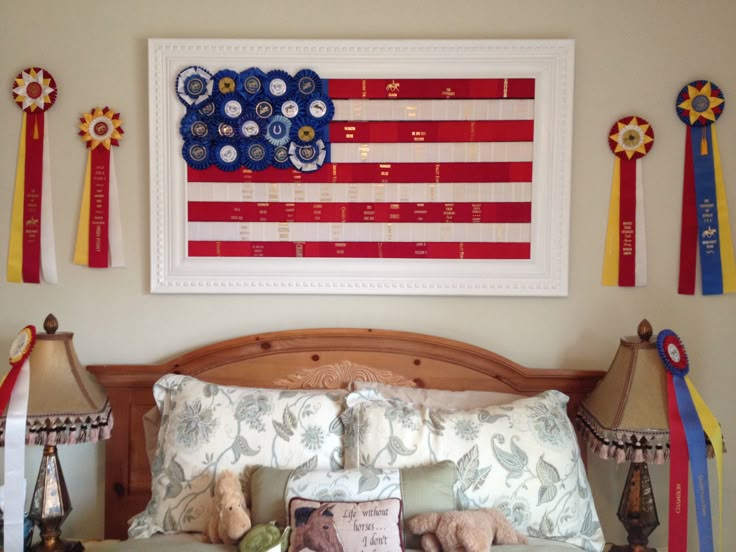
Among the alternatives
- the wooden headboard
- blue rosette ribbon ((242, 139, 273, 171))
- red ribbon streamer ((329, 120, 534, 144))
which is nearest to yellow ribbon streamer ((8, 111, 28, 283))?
the wooden headboard

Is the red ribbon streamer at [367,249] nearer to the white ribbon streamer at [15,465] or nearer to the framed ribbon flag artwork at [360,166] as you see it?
the framed ribbon flag artwork at [360,166]

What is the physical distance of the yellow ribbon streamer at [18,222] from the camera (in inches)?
85.5

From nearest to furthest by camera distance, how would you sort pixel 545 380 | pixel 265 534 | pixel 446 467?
1. pixel 265 534
2. pixel 446 467
3. pixel 545 380

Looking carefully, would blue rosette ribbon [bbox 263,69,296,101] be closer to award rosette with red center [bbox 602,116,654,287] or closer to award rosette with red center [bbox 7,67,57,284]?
award rosette with red center [bbox 7,67,57,284]

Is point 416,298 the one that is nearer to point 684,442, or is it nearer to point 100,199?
point 684,442

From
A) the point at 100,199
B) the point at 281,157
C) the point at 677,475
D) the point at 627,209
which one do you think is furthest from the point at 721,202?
the point at 100,199

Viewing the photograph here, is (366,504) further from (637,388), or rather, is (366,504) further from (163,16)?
(163,16)

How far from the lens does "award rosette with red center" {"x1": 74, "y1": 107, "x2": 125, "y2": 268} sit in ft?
7.07

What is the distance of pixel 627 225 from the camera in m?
2.13

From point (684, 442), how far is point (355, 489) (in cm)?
97

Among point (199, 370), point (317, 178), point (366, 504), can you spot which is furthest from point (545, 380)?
point (199, 370)

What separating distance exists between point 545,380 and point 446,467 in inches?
23.3

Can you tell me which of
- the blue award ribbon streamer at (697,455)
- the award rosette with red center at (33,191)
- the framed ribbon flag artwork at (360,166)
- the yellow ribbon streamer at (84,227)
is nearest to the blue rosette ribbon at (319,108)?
the framed ribbon flag artwork at (360,166)

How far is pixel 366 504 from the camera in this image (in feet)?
5.15
